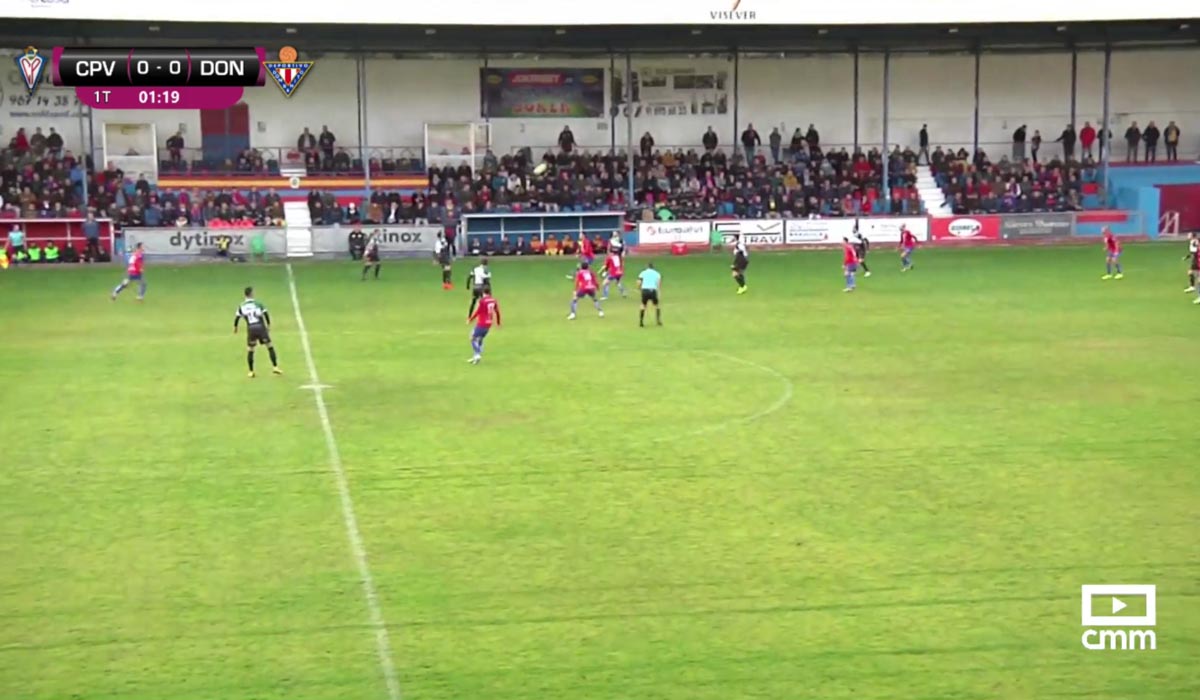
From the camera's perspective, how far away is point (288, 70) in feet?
126

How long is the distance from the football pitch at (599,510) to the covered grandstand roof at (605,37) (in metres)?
20.5

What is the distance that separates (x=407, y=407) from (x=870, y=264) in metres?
26.8

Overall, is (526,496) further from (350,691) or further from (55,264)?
(55,264)

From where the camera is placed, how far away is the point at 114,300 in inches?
1506

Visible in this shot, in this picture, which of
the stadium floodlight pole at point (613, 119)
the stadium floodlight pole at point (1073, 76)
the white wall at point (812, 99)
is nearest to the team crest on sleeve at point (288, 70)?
the white wall at point (812, 99)

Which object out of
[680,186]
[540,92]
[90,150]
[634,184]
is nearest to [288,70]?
[90,150]

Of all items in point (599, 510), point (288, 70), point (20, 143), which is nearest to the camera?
point (599, 510)

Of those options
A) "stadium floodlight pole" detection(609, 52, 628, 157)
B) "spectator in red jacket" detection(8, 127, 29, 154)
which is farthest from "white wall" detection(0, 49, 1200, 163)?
"spectator in red jacket" detection(8, 127, 29, 154)

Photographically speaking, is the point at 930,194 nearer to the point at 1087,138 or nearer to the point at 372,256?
the point at 1087,138

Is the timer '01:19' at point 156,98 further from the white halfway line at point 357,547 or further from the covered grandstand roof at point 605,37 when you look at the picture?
the white halfway line at point 357,547

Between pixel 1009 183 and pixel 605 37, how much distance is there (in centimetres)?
1675

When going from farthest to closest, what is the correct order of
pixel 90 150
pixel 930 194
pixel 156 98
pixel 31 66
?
pixel 930 194 < pixel 90 150 < pixel 156 98 < pixel 31 66

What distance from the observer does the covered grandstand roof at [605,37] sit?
50.2 metres

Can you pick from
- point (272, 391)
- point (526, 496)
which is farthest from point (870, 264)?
point (526, 496)
